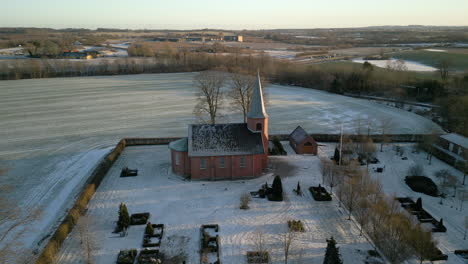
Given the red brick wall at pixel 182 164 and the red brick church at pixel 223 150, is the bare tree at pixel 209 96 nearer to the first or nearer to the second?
the red brick church at pixel 223 150

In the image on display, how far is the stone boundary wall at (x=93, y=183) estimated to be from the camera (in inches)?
914

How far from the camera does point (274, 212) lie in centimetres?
2884

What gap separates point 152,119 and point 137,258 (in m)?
36.5

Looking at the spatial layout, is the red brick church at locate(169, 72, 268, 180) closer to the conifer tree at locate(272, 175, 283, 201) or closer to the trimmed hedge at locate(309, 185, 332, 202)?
the conifer tree at locate(272, 175, 283, 201)

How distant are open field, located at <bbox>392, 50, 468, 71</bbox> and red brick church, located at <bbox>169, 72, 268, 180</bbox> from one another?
74.5 m

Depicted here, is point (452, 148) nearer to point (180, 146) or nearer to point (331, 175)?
point (331, 175)

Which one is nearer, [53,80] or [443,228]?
[443,228]

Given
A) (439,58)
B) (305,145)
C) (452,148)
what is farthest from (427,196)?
(439,58)

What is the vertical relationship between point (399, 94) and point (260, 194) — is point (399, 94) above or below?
above

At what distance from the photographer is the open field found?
89.2 meters

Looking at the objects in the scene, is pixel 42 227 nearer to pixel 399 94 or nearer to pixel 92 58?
pixel 399 94

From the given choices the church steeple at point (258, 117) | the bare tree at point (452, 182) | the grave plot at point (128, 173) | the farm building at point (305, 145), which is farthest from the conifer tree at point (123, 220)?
the bare tree at point (452, 182)

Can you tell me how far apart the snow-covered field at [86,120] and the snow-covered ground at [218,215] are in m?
4.66

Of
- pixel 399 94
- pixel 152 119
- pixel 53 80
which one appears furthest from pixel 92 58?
pixel 399 94
